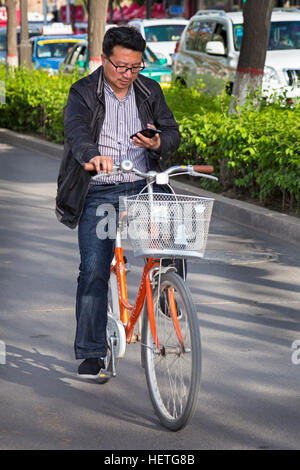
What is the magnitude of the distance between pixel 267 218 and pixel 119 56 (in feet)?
16.5

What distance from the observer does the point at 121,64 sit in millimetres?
4797

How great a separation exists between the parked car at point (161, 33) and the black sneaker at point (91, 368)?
68.5 ft

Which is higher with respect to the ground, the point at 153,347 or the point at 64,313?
the point at 153,347

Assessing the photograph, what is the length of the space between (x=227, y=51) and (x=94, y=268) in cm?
1405

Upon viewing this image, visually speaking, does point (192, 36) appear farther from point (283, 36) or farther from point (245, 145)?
point (245, 145)

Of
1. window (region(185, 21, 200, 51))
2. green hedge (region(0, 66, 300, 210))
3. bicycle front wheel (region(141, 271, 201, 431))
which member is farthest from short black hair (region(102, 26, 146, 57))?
window (region(185, 21, 200, 51))

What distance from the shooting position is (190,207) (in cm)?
422

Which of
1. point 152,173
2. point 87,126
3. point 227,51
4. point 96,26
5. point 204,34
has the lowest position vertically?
point 227,51

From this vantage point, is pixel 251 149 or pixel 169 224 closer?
pixel 169 224

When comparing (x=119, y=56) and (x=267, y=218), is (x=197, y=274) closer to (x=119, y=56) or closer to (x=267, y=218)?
(x=267, y=218)

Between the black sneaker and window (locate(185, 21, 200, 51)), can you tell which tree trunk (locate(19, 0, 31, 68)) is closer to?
window (locate(185, 21, 200, 51))

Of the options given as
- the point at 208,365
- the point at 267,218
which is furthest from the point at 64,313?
the point at 267,218

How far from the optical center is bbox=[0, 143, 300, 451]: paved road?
177 inches

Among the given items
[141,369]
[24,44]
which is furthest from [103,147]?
[24,44]
